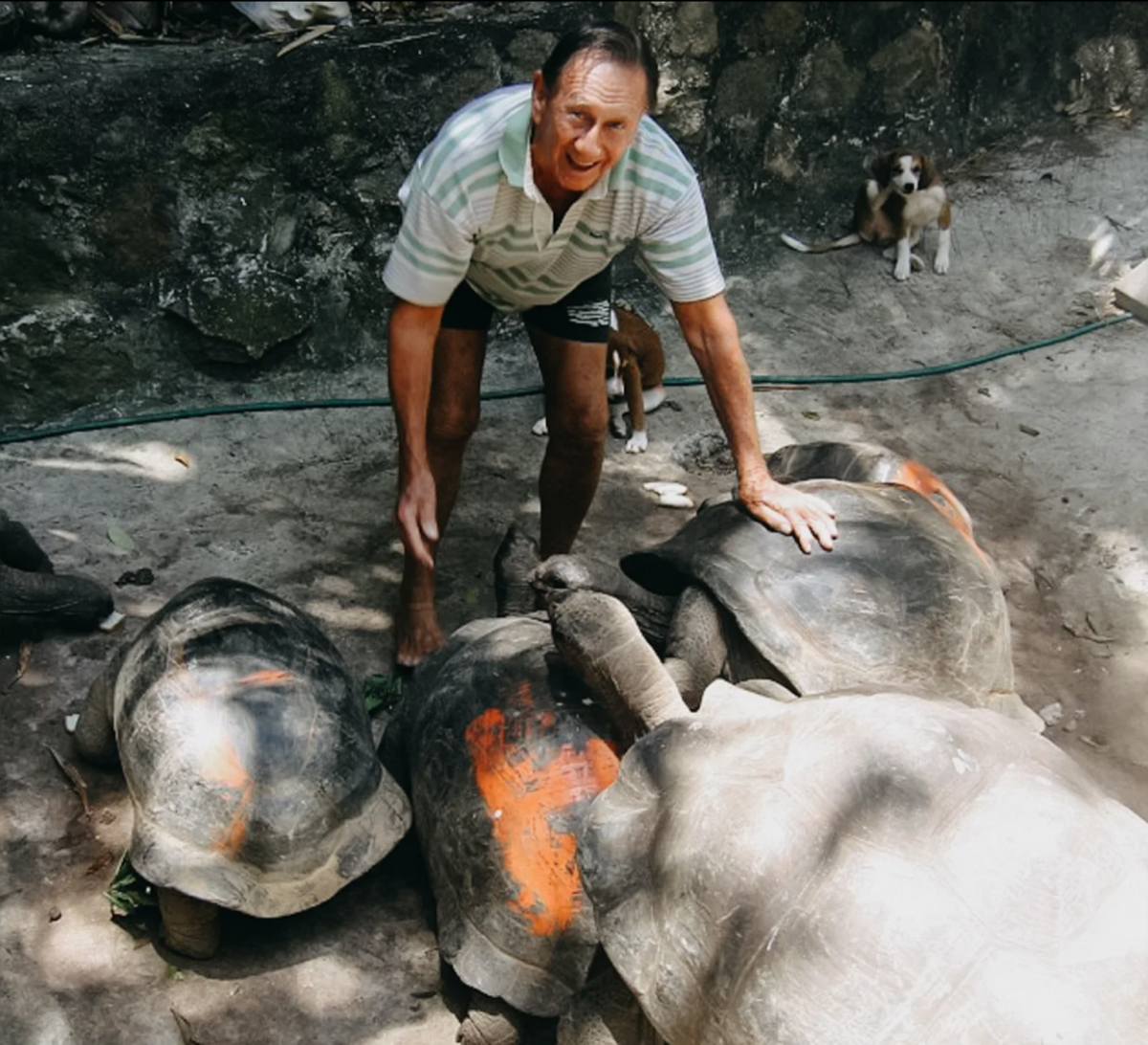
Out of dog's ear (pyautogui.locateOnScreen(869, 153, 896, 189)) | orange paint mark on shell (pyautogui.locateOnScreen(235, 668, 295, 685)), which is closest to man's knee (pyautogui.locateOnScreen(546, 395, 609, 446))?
orange paint mark on shell (pyautogui.locateOnScreen(235, 668, 295, 685))

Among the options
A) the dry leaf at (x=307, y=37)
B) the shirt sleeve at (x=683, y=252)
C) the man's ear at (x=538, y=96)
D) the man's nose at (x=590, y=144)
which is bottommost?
the shirt sleeve at (x=683, y=252)

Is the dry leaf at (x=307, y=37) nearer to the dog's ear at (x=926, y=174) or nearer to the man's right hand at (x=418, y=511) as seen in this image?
the man's right hand at (x=418, y=511)

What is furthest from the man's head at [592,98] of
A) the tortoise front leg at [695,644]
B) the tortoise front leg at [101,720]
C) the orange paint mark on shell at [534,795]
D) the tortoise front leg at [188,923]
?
the tortoise front leg at [188,923]

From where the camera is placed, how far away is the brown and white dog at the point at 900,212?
22.7 feet

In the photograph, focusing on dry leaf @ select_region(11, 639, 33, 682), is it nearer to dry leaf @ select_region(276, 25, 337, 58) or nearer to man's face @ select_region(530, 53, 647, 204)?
man's face @ select_region(530, 53, 647, 204)

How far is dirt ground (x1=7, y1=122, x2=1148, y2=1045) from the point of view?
356 cm

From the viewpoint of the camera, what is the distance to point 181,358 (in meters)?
5.70

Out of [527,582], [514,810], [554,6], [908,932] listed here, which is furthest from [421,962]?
[554,6]

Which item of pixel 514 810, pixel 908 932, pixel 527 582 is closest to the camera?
pixel 908 932

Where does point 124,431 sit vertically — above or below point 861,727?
below

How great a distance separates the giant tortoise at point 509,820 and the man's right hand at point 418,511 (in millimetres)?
397

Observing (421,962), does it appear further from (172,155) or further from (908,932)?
(172,155)

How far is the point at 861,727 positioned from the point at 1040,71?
5951 mm

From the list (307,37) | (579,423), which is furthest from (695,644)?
(307,37)
